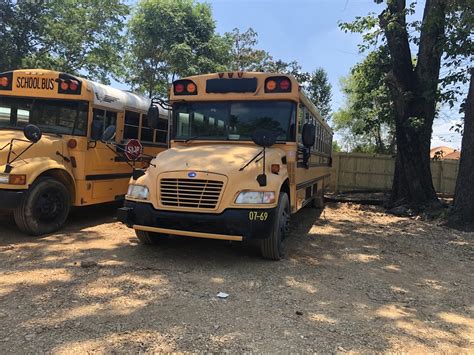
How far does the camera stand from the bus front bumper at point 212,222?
5.04 metres

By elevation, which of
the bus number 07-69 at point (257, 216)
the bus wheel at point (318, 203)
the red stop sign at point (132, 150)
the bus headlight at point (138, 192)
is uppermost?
the red stop sign at point (132, 150)

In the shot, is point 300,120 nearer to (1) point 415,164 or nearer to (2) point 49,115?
(2) point 49,115

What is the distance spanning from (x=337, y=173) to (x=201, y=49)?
811cm

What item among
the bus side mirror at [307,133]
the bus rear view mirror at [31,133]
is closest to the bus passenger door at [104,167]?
the bus rear view mirror at [31,133]

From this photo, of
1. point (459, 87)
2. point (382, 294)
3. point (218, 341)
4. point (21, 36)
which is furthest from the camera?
point (21, 36)

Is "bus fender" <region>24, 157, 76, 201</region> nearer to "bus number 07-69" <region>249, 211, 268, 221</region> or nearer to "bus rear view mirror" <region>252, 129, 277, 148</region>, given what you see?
"bus rear view mirror" <region>252, 129, 277, 148</region>

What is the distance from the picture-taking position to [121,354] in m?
3.12

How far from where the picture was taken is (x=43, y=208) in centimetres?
668

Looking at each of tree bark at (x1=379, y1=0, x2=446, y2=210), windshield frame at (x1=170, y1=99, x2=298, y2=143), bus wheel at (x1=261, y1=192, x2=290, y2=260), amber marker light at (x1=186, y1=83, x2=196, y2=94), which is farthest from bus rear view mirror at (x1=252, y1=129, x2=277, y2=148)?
tree bark at (x1=379, y1=0, x2=446, y2=210)

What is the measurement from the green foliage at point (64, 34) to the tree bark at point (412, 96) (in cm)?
1274

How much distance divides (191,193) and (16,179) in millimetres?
2751

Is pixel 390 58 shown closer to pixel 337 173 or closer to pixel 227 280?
pixel 337 173

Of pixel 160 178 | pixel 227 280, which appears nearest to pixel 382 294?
→ pixel 227 280

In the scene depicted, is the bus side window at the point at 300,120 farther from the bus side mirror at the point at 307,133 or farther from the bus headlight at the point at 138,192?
the bus headlight at the point at 138,192
